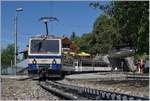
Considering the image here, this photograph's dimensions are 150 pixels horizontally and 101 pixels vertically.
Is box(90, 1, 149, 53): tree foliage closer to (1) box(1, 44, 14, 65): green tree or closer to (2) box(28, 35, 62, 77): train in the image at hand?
(2) box(28, 35, 62, 77): train

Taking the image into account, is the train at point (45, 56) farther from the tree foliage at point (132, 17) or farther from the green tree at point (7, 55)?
the green tree at point (7, 55)

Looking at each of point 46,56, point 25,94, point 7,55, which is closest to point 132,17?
point 25,94

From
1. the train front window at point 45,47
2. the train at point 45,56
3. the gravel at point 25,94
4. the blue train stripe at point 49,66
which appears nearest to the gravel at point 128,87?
the gravel at point 25,94

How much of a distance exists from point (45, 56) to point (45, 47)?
0.81 m

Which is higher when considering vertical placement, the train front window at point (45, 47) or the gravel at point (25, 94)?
the train front window at point (45, 47)

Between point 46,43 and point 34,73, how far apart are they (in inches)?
86.7

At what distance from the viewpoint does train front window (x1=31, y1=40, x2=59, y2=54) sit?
3300cm

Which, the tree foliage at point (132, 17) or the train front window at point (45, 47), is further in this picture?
the train front window at point (45, 47)

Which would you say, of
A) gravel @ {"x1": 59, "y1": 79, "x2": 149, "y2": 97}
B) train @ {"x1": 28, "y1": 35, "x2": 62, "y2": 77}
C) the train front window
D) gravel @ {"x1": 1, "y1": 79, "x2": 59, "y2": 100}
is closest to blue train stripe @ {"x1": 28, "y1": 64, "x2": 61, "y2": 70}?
train @ {"x1": 28, "y1": 35, "x2": 62, "y2": 77}

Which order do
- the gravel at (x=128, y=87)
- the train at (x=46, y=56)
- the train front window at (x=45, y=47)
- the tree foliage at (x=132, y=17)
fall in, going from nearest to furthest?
1. the gravel at (x=128, y=87)
2. the tree foliage at (x=132, y=17)
3. the train at (x=46, y=56)
4. the train front window at (x=45, y=47)

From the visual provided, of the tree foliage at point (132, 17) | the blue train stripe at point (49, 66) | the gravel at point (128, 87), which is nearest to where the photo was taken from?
the gravel at point (128, 87)

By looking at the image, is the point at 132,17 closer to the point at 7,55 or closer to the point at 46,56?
the point at 46,56

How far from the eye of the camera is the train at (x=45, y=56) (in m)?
32.8

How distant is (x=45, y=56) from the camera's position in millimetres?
32750
